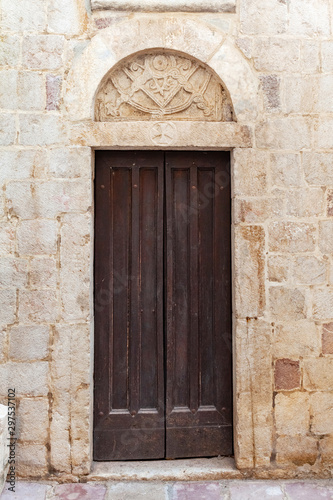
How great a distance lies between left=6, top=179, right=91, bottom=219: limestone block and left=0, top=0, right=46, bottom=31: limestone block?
1159 mm

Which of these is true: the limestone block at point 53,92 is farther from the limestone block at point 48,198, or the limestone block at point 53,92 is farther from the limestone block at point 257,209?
the limestone block at point 257,209

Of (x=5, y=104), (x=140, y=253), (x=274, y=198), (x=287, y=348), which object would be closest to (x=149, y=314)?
(x=140, y=253)

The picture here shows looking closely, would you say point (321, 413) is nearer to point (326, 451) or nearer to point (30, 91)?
point (326, 451)

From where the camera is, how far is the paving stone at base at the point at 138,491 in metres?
3.01

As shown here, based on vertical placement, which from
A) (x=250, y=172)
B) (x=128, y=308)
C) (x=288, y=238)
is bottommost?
(x=128, y=308)

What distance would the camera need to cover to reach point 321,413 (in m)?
3.30

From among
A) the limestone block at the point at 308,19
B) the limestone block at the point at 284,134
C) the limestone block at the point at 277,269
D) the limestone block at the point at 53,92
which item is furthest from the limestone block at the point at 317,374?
the limestone block at the point at 53,92

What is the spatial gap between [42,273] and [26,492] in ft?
5.01

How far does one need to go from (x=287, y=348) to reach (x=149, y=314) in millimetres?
1079

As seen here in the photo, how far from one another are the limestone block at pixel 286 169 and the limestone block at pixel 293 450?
1.91 meters

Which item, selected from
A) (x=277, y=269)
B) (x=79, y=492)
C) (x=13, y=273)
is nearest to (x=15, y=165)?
(x=13, y=273)

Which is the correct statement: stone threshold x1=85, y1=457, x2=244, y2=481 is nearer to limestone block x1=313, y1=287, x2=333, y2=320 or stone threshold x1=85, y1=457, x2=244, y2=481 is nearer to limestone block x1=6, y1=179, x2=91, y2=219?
limestone block x1=313, y1=287, x2=333, y2=320

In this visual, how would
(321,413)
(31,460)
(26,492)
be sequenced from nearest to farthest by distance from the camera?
1. (26,492)
2. (31,460)
3. (321,413)

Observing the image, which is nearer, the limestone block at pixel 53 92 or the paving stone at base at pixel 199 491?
the paving stone at base at pixel 199 491
